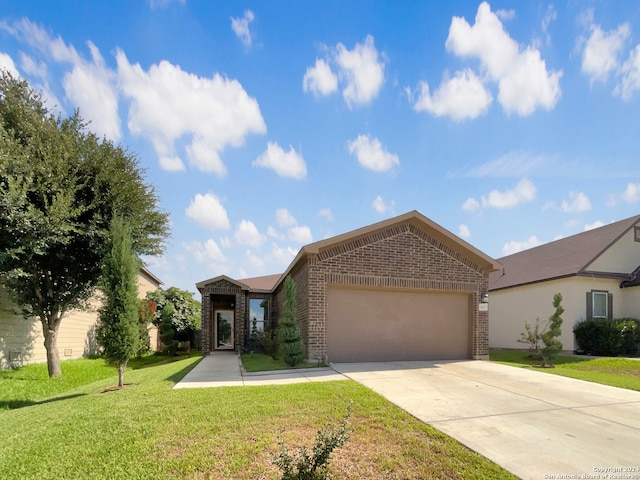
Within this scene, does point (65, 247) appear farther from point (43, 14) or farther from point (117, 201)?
point (43, 14)

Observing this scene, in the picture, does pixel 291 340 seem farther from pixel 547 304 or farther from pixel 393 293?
pixel 547 304

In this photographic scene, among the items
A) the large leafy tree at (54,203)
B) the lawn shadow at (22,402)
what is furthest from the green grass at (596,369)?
the large leafy tree at (54,203)

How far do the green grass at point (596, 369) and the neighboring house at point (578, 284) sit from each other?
234 centimetres

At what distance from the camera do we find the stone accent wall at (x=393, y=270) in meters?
10.3

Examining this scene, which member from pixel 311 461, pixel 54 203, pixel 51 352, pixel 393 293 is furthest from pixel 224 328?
pixel 311 461

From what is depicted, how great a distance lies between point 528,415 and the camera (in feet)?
18.0

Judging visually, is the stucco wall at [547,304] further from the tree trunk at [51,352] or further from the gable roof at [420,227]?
the tree trunk at [51,352]

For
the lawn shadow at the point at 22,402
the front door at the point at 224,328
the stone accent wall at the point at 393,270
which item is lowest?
the front door at the point at 224,328

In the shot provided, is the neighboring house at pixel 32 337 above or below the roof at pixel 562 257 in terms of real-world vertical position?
below

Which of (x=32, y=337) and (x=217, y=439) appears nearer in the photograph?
(x=217, y=439)

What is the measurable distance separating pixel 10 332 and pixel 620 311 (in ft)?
78.3

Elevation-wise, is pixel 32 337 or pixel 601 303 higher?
pixel 601 303

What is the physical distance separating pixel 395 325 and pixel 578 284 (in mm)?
8985

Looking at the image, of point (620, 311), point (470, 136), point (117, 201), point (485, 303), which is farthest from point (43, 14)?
point (620, 311)
